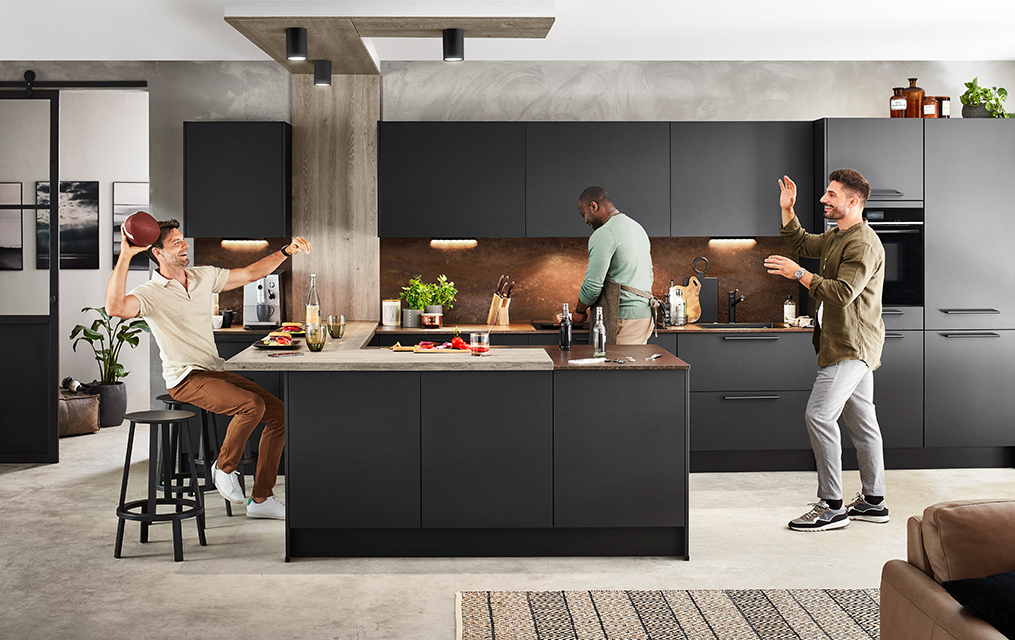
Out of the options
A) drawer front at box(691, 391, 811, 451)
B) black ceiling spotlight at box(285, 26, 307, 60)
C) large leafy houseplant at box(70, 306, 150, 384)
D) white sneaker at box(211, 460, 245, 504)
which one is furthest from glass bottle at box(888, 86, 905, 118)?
large leafy houseplant at box(70, 306, 150, 384)

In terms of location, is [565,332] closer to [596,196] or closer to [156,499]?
[596,196]

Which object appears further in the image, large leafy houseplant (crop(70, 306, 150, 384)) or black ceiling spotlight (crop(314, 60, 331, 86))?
large leafy houseplant (crop(70, 306, 150, 384))

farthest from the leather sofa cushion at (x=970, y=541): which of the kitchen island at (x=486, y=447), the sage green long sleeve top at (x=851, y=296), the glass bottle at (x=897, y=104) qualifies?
the glass bottle at (x=897, y=104)

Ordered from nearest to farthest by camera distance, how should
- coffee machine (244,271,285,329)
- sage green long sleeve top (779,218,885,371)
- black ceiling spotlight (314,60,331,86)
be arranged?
sage green long sleeve top (779,218,885,371) → black ceiling spotlight (314,60,331,86) → coffee machine (244,271,285,329)

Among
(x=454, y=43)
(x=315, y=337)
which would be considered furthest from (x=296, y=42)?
(x=315, y=337)

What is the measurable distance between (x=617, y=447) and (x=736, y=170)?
269 cm

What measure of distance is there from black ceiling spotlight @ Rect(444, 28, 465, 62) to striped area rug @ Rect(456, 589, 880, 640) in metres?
2.86

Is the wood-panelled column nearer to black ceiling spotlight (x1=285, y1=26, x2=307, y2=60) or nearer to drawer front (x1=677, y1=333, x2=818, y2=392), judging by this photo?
black ceiling spotlight (x1=285, y1=26, x2=307, y2=60)

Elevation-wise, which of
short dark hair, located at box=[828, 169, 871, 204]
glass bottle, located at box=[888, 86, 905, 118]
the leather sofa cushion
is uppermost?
glass bottle, located at box=[888, 86, 905, 118]

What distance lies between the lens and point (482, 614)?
2988 millimetres

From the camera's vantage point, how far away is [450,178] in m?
5.43

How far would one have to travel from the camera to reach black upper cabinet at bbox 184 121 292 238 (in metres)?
5.33

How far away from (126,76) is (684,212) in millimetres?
4116

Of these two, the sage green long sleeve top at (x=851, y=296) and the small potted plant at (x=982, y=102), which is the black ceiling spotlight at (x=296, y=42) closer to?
the sage green long sleeve top at (x=851, y=296)
